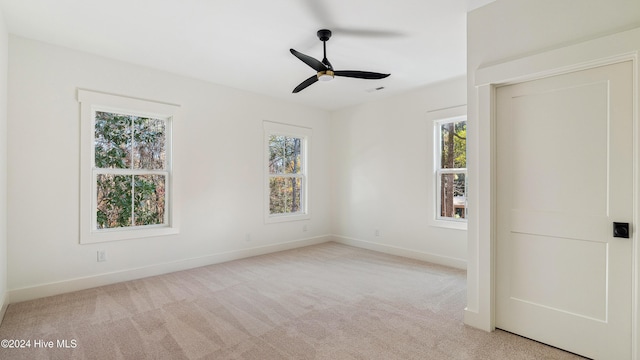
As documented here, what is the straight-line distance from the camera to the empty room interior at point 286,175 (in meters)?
2.13

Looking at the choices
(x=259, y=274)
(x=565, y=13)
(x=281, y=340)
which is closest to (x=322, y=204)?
(x=259, y=274)

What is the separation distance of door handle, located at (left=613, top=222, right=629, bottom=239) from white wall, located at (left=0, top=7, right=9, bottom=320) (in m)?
4.89

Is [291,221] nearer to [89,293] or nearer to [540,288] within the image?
[89,293]

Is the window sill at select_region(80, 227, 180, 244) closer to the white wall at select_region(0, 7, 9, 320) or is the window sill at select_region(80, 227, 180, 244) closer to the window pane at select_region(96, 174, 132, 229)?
the window pane at select_region(96, 174, 132, 229)

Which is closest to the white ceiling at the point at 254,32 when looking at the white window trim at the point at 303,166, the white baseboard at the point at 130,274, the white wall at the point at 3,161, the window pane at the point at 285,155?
the white wall at the point at 3,161

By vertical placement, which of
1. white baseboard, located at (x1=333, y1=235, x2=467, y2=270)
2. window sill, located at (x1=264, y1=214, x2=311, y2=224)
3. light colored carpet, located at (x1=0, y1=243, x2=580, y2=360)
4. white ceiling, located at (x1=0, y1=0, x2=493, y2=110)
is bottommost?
light colored carpet, located at (x1=0, y1=243, x2=580, y2=360)

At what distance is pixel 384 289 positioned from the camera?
3.47 m

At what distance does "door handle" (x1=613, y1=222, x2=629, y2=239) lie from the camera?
6.40ft

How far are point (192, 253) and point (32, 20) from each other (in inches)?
121

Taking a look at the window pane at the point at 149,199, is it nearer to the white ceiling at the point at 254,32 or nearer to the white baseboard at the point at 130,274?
the white baseboard at the point at 130,274

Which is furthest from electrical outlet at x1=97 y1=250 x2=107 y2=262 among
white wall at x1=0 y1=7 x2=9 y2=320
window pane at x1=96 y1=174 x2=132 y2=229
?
white wall at x1=0 y1=7 x2=9 y2=320

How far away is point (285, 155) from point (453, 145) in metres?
2.86

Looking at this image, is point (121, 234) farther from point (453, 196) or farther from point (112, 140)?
point (453, 196)

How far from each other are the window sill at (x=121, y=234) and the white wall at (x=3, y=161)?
664 mm
